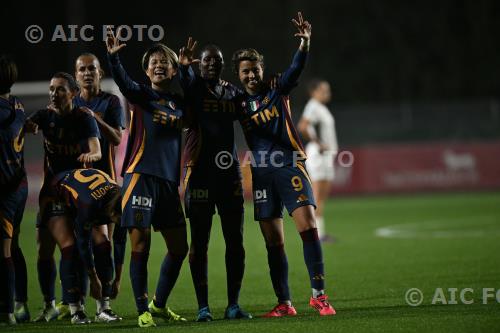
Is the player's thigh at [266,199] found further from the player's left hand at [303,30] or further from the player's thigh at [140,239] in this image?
the player's left hand at [303,30]

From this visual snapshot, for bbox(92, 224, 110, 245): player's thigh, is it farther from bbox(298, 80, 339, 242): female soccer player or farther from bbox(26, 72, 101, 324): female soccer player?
bbox(298, 80, 339, 242): female soccer player

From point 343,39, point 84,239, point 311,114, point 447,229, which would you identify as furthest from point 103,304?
point 343,39

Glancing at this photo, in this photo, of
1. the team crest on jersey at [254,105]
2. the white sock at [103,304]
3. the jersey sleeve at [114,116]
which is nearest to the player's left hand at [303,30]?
the team crest on jersey at [254,105]

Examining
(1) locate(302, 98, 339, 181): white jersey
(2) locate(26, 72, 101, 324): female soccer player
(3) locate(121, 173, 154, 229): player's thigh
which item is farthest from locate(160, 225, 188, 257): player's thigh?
(1) locate(302, 98, 339, 181): white jersey

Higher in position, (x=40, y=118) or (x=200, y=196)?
(x=40, y=118)

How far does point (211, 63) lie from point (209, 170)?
90cm

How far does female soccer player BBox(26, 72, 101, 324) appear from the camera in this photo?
8031 mm

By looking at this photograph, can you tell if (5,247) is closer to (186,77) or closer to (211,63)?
(186,77)

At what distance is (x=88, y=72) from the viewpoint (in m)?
8.53

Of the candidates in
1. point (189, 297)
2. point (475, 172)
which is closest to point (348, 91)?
point (475, 172)

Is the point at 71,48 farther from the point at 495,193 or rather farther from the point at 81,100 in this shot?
the point at 81,100

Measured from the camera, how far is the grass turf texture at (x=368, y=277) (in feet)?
25.0

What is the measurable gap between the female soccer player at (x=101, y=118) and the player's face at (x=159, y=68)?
2.18 ft

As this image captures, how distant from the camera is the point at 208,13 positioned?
134 ft
